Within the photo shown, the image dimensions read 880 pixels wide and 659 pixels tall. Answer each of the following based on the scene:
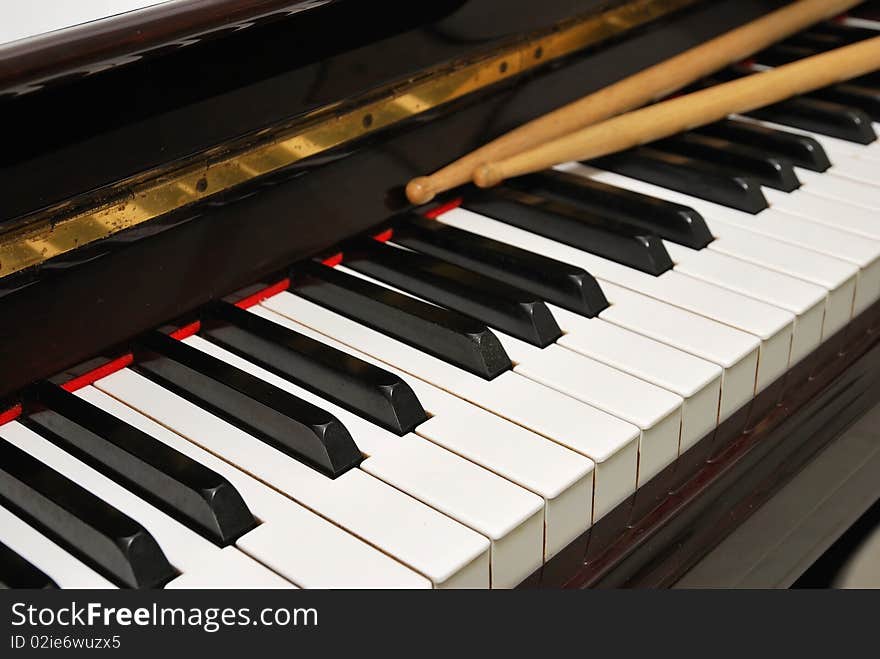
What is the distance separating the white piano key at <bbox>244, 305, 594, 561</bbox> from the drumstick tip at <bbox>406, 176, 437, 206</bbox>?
13.6 inches

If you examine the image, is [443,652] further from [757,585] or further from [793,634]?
[757,585]

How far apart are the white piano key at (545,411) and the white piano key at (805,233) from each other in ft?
1.39

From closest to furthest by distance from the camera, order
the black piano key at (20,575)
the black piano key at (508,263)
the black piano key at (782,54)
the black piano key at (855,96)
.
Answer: the black piano key at (20,575)
the black piano key at (508,263)
the black piano key at (855,96)
the black piano key at (782,54)

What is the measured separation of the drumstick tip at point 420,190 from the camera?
4.56ft

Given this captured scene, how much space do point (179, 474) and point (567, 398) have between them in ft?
1.16

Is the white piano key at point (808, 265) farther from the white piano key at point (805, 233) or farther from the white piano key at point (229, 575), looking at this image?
the white piano key at point (229, 575)

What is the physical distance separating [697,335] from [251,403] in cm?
44

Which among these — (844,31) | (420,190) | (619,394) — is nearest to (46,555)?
(619,394)

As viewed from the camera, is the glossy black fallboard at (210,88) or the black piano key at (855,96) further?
the black piano key at (855,96)

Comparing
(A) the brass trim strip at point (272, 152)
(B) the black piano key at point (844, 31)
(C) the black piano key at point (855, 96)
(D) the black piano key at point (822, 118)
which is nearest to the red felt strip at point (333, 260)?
(A) the brass trim strip at point (272, 152)

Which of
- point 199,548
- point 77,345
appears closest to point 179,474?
point 199,548

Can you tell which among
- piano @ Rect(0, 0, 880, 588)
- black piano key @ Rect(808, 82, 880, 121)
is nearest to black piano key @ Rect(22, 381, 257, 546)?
piano @ Rect(0, 0, 880, 588)

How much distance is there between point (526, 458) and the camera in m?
1.04

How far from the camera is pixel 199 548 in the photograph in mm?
947
